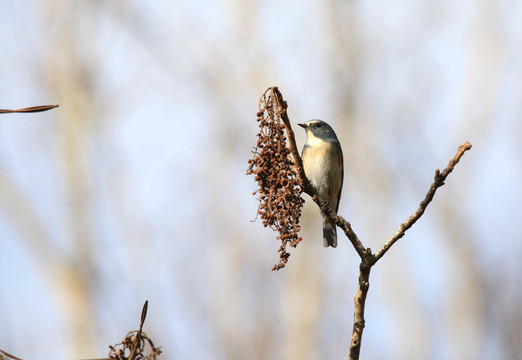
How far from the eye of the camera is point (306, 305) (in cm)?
1177

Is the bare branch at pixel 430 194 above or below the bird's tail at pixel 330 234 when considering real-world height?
below

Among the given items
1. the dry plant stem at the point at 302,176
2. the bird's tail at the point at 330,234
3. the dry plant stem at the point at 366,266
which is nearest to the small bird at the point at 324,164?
the bird's tail at the point at 330,234

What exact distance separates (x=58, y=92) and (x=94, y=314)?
4.72m

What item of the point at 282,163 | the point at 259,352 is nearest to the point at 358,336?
the point at 282,163

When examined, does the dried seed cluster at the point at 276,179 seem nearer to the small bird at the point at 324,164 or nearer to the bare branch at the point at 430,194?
the bare branch at the point at 430,194

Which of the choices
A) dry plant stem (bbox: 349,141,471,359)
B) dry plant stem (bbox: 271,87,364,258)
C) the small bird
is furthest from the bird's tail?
dry plant stem (bbox: 349,141,471,359)

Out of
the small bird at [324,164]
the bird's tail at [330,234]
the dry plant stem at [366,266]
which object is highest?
the small bird at [324,164]

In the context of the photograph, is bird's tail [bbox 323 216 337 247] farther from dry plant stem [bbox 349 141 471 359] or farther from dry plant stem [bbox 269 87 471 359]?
dry plant stem [bbox 349 141 471 359]

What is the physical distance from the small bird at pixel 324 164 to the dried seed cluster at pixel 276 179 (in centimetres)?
354

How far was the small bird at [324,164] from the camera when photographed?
255 inches

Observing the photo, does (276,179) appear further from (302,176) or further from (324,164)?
(324,164)

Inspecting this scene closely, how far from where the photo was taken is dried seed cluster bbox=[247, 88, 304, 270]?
268cm

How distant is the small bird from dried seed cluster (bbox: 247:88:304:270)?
11.6ft

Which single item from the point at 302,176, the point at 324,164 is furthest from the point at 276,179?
the point at 324,164
